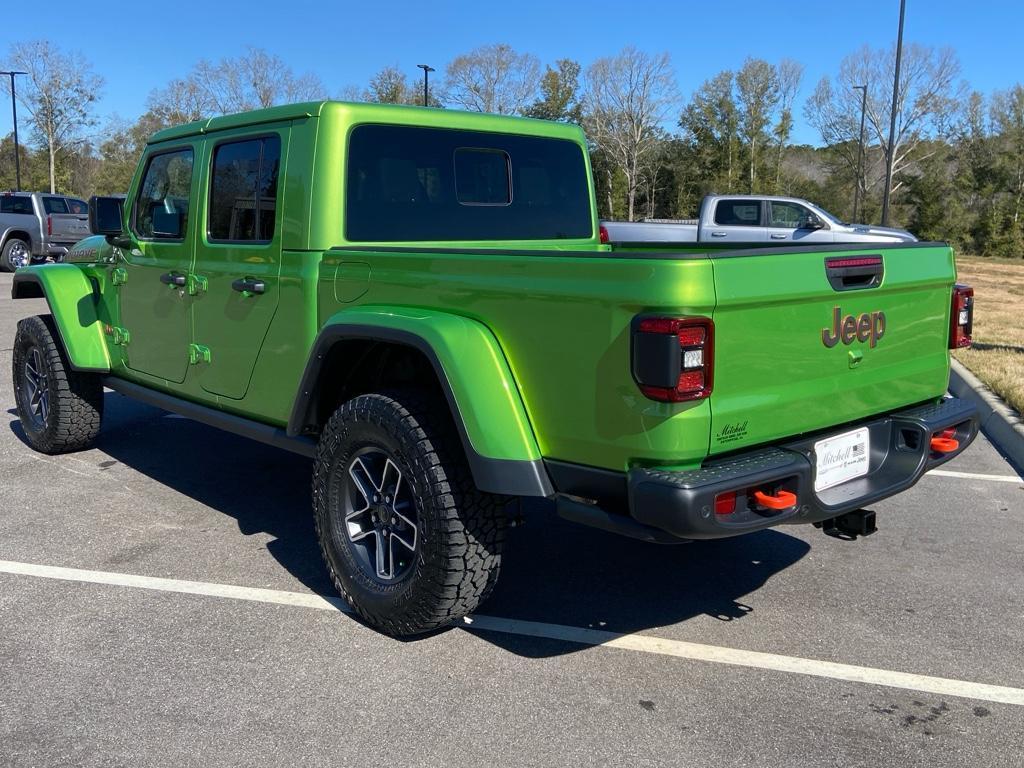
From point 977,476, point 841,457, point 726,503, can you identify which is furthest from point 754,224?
point 726,503

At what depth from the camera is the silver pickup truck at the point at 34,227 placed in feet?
68.8

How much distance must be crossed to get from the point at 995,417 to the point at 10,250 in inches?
823

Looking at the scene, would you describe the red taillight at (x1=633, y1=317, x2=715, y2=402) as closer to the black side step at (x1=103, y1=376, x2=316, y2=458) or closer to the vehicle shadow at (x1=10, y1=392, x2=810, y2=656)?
the vehicle shadow at (x1=10, y1=392, x2=810, y2=656)

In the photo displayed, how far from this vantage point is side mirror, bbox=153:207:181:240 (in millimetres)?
4582

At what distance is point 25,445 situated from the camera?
6238 mm

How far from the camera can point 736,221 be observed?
1798 cm

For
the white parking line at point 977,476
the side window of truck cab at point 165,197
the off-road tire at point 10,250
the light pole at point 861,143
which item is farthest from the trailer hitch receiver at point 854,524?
the light pole at point 861,143

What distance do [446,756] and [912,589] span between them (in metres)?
2.28

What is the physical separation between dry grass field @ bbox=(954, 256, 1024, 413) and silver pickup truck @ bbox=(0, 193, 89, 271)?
59.5 ft

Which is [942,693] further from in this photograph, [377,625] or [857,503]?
[377,625]

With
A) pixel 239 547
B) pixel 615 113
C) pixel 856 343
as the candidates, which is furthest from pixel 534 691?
pixel 615 113

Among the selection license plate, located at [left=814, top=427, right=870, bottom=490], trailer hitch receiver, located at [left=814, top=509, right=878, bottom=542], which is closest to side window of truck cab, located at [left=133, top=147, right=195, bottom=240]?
license plate, located at [left=814, top=427, right=870, bottom=490]

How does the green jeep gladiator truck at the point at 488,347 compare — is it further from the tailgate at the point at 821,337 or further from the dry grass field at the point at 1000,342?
the dry grass field at the point at 1000,342

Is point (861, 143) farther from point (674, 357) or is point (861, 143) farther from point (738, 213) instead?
point (674, 357)
